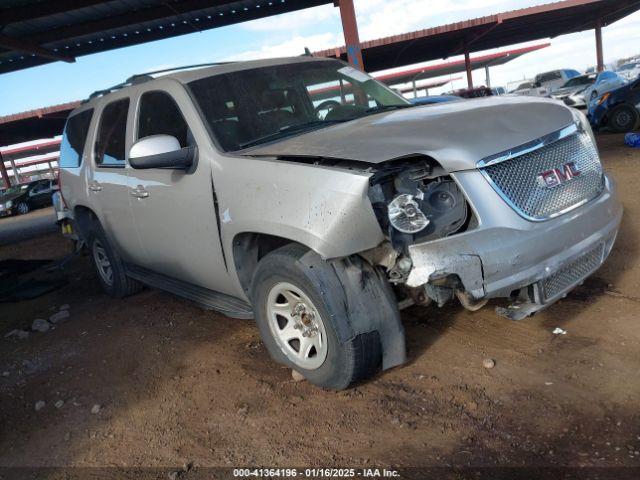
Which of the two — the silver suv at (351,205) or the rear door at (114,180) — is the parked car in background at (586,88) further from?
the rear door at (114,180)

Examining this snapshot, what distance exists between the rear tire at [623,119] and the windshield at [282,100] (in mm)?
9560

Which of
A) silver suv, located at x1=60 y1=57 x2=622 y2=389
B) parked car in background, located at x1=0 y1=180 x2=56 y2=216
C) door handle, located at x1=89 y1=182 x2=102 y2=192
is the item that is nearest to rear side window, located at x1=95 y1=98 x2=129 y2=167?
door handle, located at x1=89 y1=182 x2=102 y2=192

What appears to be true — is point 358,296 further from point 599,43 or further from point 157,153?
point 599,43

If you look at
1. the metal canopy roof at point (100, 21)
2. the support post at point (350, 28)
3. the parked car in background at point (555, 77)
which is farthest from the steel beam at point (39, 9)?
the parked car in background at point (555, 77)

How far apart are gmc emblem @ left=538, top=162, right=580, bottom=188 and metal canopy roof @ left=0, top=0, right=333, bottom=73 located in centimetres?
1133

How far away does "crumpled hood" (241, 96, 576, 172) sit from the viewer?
2621 millimetres

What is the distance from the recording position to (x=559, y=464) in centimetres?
226

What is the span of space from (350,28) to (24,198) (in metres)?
19.5

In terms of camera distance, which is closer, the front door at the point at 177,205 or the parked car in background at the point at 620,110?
the front door at the point at 177,205

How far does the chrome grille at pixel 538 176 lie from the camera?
8.76ft

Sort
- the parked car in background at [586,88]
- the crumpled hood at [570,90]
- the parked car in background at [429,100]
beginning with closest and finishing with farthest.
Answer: the parked car in background at [429,100], the parked car in background at [586,88], the crumpled hood at [570,90]

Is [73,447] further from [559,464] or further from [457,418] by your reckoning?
[559,464]

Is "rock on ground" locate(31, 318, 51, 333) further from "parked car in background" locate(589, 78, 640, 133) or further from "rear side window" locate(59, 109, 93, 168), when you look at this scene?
"parked car in background" locate(589, 78, 640, 133)

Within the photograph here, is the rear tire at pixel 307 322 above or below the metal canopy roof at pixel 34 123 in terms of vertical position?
below
